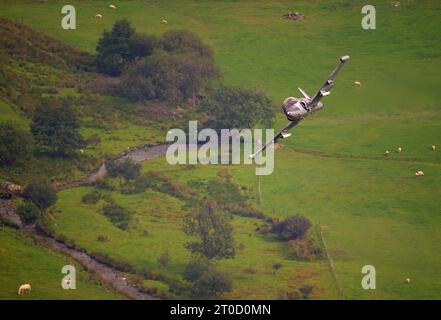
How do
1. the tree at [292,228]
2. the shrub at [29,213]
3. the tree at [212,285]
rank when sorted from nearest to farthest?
1. the tree at [212,285]
2. the tree at [292,228]
3. the shrub at [29,213]

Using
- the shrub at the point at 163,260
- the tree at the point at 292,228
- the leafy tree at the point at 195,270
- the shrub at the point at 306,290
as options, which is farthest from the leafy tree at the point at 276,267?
the shrub at the point at 163,260

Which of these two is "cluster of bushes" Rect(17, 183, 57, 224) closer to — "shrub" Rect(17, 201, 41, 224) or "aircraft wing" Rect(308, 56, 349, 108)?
"shrub" Rect(17, 201, 41, 224)

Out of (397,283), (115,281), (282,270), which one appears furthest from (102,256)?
(397,283)

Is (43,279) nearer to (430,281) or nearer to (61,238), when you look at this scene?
(61,238)

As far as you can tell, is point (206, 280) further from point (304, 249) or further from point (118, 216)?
point (118, 216)

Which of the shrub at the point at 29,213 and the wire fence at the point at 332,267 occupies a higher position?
the shrub at the point at 29,213

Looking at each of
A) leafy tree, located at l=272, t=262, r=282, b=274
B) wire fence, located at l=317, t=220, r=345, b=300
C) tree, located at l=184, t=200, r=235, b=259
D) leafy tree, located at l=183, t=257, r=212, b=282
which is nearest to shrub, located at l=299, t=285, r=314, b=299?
wire fence, located at l=317, t=220, r=345, b=300

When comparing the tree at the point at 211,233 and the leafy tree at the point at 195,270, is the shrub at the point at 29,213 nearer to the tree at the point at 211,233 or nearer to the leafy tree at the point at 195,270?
the tree at the point at 211,233
